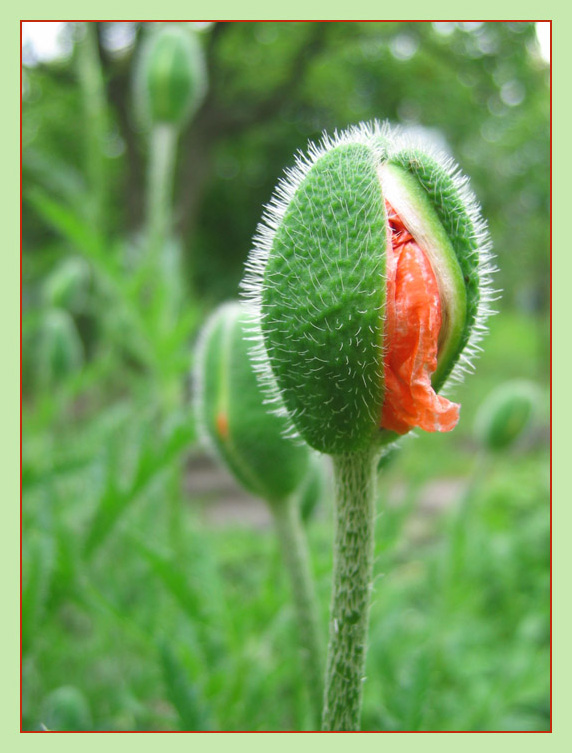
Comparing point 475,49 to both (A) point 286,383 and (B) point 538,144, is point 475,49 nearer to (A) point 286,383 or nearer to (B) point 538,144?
(B) point 538,144

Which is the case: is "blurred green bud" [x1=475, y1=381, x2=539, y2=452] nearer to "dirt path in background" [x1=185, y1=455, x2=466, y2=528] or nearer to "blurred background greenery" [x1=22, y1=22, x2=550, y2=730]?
"blurred background greenery" [x1=22, y1=22, x2=550, y2=730]

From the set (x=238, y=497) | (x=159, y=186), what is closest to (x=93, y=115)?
(x=159, y=186)

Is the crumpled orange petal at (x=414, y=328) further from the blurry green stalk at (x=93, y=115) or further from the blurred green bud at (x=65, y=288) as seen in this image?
the blurry green stalk at (x=93, y=115)

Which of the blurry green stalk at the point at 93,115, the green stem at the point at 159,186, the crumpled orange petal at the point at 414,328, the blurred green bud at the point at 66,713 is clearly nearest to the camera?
the crumpled orange petal at the point at 414,328

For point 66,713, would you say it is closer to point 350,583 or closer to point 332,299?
point 350,583

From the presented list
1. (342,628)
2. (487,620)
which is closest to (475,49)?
(487,620)

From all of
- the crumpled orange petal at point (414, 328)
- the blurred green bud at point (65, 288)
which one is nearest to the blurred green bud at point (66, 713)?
the crumpled orange petal at point (414, 328)

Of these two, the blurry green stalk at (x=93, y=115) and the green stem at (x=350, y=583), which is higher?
the blurry green stalk at (x=93, y=115)

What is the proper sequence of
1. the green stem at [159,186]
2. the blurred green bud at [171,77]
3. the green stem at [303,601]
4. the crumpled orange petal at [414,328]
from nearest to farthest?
the crumpled orange petal at [414,328] → the green stem at [303,601] → the green stem at [159,186] → the blurred green bud at [171,77]
